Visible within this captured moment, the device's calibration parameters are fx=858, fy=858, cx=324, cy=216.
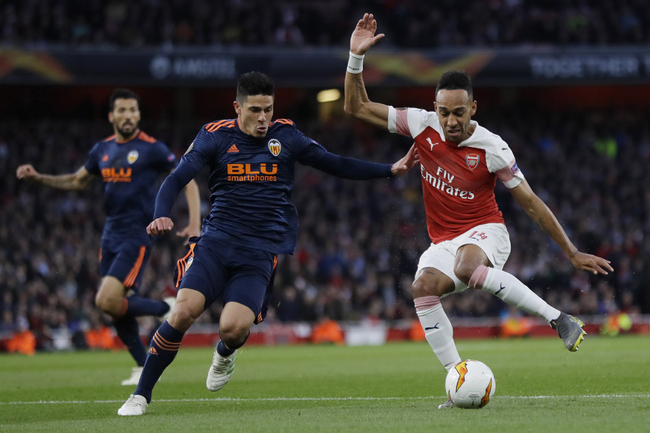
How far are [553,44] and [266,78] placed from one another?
20.9m

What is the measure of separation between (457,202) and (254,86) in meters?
1.68

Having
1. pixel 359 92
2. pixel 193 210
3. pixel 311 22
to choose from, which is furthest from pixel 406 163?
pixel 311 22

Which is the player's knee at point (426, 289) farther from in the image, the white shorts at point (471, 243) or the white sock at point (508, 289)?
the white sock at point (508, 289)

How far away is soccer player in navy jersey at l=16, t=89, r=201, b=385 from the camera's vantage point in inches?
329

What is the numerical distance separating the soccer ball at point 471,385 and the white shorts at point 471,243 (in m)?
0.70

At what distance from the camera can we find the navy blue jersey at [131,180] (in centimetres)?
853

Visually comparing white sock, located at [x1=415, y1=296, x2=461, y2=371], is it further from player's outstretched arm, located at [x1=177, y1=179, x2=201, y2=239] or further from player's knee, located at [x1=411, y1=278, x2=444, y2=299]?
player's outstretched arm, located at [x1=177, y1=179, x2=201, y2=239]

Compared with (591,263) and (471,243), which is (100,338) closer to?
(471,243)

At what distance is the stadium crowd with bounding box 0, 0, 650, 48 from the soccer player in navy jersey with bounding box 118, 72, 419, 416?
1792 cm

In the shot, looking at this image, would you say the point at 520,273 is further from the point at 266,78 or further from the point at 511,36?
the point at 266,78

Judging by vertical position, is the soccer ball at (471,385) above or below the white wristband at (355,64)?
below

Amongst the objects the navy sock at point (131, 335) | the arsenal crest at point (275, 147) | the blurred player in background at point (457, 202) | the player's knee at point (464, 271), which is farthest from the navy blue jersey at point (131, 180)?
the player's knee at point (464, 271)

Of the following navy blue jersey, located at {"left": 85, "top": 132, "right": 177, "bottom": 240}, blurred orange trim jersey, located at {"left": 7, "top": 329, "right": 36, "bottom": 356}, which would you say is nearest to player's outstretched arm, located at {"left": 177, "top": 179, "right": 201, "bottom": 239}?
navy blue jersey, located at {"left": 85, "top": 132, "right": 177, "bottom": 240}

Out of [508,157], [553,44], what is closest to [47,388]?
[508,157]
